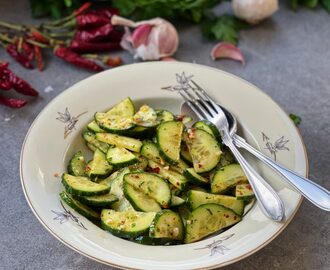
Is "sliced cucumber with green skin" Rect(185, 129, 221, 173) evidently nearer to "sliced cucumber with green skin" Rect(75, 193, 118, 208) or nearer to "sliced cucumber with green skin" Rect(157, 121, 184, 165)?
"sliced cucumber with green skin" Rect(157, 121, 184, 165)

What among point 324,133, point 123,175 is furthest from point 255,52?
point 123,175

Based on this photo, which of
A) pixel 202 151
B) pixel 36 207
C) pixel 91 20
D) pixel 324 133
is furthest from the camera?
pixel 91 20

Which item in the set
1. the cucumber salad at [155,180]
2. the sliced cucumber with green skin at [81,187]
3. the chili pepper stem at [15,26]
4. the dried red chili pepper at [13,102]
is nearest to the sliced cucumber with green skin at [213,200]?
the cucumber salad at [155,180]

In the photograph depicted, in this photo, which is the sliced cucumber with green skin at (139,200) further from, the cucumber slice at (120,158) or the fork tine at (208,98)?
the fork tine at (208,98)

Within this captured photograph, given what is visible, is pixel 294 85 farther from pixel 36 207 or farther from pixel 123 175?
pixel 36 207

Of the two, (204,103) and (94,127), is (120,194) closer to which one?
(94,127)

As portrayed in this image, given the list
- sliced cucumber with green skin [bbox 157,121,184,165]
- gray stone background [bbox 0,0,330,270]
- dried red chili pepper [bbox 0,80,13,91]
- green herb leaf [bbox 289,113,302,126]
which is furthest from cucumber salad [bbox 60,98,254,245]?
dried red chili pepper [bbox 0,80,13,91]
